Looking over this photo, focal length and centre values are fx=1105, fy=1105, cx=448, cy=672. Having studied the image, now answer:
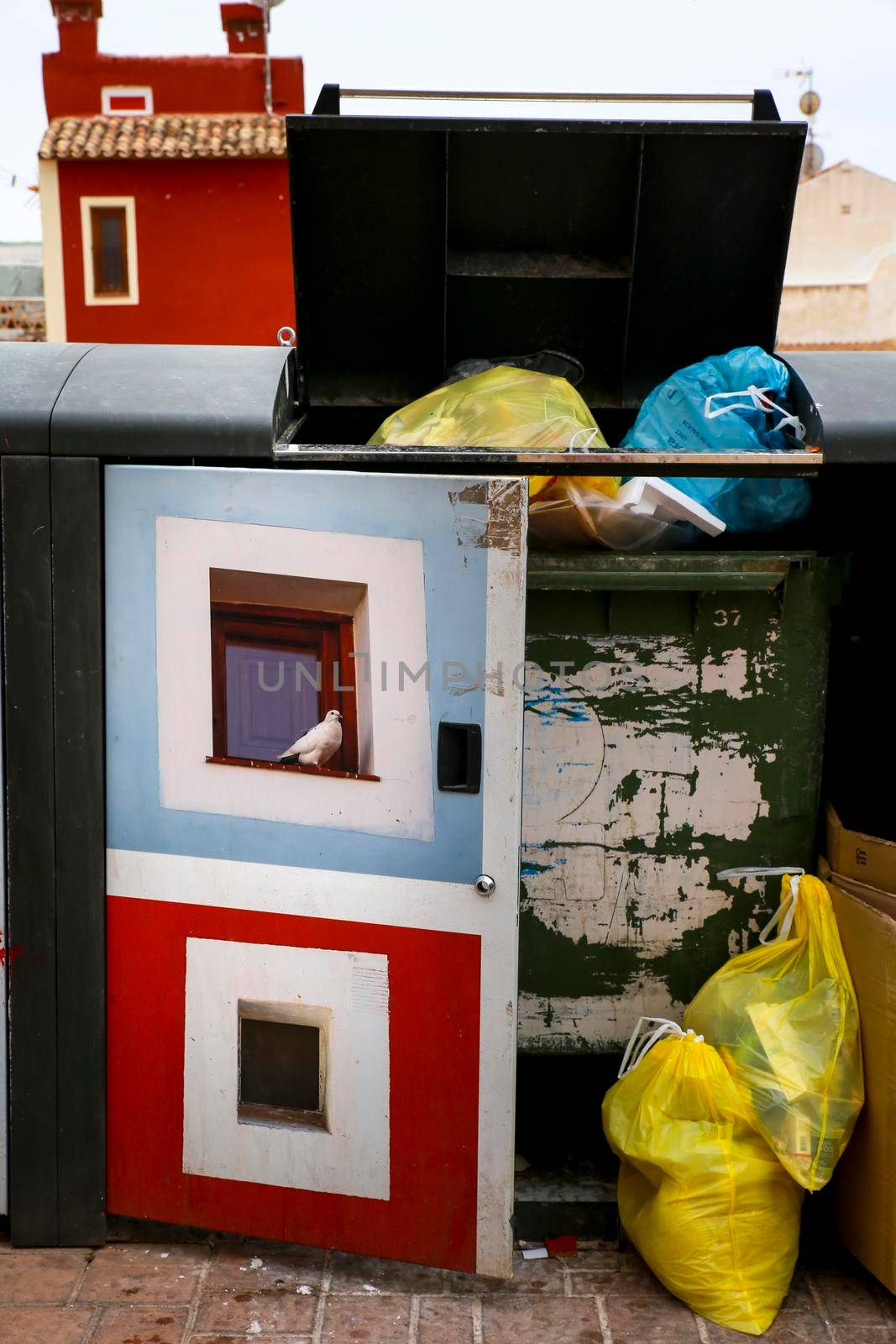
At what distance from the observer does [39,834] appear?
2502mm

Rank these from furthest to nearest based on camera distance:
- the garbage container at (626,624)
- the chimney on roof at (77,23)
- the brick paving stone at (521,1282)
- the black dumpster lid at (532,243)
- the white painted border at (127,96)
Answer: the chimney on roof at (77,23) → the white painted border at (127,96) → the black dumpster lid at (532,243) → the garbage container at (626,624) → the brick paving stone at (521,1282)

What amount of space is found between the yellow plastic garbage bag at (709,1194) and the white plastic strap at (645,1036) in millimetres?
76

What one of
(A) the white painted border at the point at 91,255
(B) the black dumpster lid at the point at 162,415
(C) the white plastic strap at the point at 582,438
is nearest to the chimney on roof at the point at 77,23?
(A) the white painted border at the point at 91,255

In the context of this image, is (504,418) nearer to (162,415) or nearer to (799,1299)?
(162,415)

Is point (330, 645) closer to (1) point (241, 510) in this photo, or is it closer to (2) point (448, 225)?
(1) point (241, 510)

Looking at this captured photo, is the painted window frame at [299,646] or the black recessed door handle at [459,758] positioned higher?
the painted window frame at [299,646]

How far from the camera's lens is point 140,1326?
7.67ft

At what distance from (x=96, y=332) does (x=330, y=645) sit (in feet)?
46.6

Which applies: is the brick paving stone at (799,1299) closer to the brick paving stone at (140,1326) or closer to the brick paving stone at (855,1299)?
the brick paving stone at (855,1299)

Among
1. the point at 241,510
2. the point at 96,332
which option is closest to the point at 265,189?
the point at 96,332

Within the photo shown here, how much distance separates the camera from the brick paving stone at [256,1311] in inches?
92.4

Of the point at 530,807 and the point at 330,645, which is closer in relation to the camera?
the point at 330,645

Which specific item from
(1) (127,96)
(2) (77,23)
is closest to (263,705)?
(1) (127,96)

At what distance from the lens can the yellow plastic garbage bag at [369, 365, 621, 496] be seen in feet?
8.62
